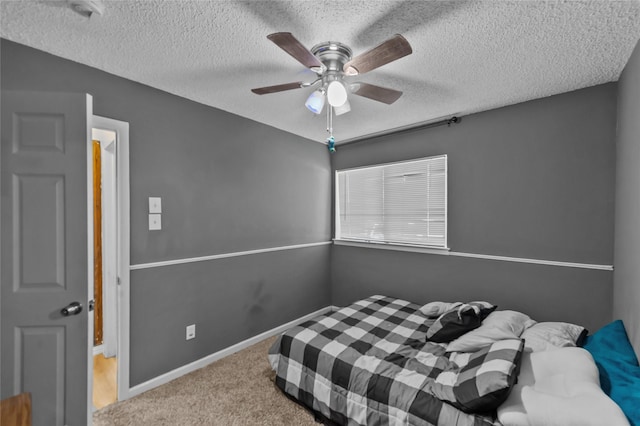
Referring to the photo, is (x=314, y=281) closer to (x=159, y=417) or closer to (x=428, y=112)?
(x=159, y=417)

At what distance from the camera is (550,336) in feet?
6.13

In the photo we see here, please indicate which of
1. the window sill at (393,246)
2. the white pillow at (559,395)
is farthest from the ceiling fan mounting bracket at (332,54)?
the window sill at (393,246)

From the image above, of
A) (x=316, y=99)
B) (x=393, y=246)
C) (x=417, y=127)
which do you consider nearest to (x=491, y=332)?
(x=393, y=246)

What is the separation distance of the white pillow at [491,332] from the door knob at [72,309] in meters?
2.40

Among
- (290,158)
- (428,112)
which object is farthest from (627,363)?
(290,158)

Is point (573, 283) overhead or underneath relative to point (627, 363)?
overhead

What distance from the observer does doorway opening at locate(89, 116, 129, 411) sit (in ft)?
7.13

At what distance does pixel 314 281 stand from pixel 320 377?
76.7 inches

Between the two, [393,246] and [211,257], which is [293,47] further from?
[393,246]

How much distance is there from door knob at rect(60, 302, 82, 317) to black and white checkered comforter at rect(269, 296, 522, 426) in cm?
137

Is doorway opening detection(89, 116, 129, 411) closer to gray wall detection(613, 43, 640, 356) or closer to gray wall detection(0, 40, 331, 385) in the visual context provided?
gray wall detection(0, 40, 331, 385)

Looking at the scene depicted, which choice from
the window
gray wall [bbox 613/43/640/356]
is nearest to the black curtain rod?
the window

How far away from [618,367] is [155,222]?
10.4ft

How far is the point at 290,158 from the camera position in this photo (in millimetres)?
3580
